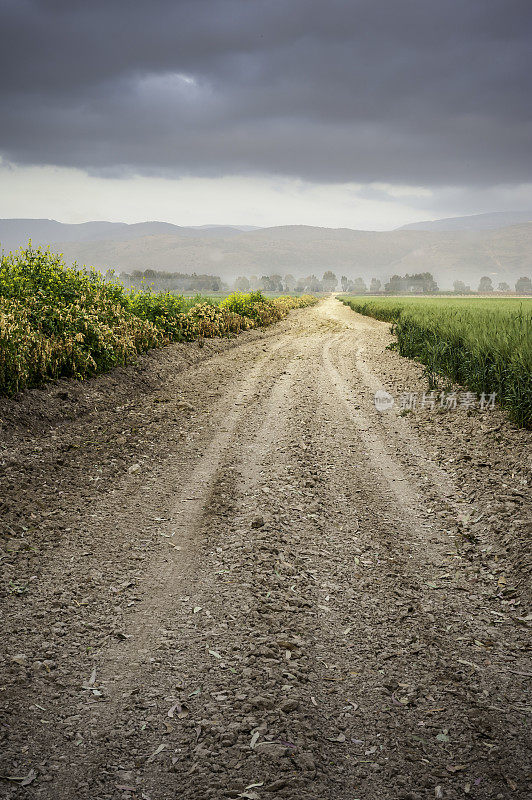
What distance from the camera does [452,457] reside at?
667 centimetres

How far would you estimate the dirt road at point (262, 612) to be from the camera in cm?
245

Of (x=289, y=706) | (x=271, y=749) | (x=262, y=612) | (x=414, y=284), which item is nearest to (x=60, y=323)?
(x=262, y=612)

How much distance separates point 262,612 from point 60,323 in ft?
25.5

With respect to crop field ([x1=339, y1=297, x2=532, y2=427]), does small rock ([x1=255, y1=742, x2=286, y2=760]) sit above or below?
below

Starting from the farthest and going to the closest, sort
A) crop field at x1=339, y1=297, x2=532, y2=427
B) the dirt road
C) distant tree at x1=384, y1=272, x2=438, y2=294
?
1. distant tree at x1=384, y1=272, x2=438, y2=294
2. crop field at x1=339, y1=297, x2=532, y2=427
3. the dirt road

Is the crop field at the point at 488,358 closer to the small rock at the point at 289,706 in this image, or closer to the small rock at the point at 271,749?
the small rock at the point at 289,706

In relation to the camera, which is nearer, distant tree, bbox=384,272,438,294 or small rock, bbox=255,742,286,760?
small rock, bbox=255,742,286,760

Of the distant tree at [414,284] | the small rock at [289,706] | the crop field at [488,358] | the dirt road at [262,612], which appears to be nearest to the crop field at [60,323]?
the dirt road at [262,612]

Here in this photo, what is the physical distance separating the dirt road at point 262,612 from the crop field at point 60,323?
3.50ft

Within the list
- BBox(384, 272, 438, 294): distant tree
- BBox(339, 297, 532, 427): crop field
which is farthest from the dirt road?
BBox(384, 272, 438, 294): distant tree

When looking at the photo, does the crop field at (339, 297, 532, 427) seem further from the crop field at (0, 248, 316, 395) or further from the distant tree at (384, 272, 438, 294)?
the distant tree at (384, 272, 438, 294)

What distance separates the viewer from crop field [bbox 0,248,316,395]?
7914mm

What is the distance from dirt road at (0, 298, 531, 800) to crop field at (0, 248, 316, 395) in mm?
1068

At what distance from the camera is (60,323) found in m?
9.50
